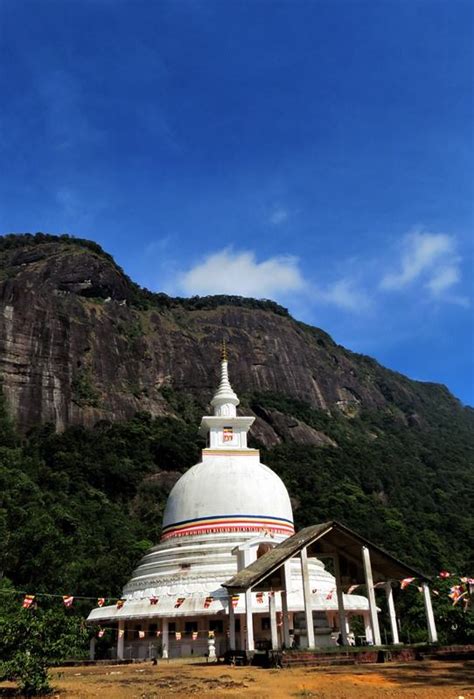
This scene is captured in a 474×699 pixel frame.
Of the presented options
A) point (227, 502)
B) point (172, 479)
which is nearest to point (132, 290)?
point (172, 479)

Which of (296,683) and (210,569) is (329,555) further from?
(296,683)

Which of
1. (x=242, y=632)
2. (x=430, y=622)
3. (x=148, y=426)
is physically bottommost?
(x=242, y=632)

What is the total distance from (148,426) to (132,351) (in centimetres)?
1830

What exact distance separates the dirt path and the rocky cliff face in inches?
2910

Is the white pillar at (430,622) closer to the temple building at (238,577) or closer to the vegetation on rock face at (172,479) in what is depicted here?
the temple building at (238,577)

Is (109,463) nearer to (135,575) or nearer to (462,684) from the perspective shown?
(135,575)

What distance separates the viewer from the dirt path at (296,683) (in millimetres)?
10805

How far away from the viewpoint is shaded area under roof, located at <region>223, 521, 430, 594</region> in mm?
18906

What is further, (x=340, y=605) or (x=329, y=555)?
(x=340, y=605)

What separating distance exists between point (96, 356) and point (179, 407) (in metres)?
18.6

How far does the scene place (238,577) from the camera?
20094 millimetres

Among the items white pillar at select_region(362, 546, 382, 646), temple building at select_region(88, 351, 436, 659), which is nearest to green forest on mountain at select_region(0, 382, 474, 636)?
temple building at select_region(88, 351, 436, 659)

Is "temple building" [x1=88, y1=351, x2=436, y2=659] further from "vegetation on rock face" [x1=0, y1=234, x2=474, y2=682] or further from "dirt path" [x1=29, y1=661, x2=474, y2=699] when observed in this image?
"vegetation on rock face" [x1=0, y1=234, x2=474, y2=682]

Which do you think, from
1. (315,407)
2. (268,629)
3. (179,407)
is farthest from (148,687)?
(315,407)
